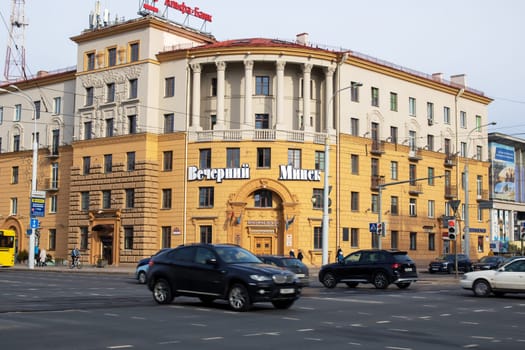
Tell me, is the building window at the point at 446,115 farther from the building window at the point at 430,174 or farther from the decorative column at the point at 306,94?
the decorative column at the point at 306,94

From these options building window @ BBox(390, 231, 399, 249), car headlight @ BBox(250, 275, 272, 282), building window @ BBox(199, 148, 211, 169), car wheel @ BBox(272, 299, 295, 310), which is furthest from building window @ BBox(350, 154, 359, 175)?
car headlight @ BBox(250, 275, 272, 282)

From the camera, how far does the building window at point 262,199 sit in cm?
5022

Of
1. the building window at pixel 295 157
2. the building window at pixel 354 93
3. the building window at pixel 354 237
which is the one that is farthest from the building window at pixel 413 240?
the building window at pixel 295 157

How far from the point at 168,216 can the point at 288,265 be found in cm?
2601

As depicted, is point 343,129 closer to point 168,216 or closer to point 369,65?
point 369,65

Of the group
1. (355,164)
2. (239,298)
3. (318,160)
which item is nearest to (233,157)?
(318,160)

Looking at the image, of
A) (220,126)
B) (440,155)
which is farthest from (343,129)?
(440,155)

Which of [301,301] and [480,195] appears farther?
Answer: [480,195]

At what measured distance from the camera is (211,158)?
167 ft

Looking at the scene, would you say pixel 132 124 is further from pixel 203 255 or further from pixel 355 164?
pixel 203 255

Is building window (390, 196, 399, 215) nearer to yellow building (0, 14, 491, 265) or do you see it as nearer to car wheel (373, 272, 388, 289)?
yellow building (0, 14, 491, 265)

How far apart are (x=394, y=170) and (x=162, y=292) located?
135 feet

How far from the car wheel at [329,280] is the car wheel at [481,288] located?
640 centimetres

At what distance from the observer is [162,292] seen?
18984 millimetres
